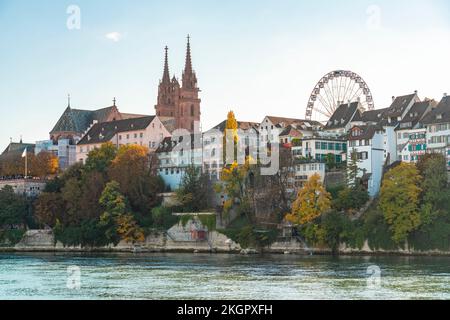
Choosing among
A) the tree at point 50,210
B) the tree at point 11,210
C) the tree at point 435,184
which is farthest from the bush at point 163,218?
the tree at point 435,184

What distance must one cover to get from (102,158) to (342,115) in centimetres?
2631

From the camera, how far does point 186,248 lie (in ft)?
285

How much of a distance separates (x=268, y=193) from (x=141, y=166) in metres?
17.4

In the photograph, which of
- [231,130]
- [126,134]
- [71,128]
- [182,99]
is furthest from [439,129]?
[71,128]

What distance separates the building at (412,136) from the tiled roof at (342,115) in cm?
1033

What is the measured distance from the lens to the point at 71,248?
9319cm

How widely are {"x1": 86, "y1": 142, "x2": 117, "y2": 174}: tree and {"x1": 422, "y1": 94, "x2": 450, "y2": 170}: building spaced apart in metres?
34.3

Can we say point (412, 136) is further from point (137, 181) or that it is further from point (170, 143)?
point (170, 143)

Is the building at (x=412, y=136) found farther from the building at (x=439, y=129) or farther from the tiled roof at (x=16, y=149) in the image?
the tiled roof at (x=16, y=149)

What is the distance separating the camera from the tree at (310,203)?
78.8 metres

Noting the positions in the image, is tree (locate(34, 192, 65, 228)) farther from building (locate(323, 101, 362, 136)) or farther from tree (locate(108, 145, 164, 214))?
building (locate(323, 101, 362, 136))

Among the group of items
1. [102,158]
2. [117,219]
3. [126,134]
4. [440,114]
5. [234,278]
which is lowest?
[234,278]
